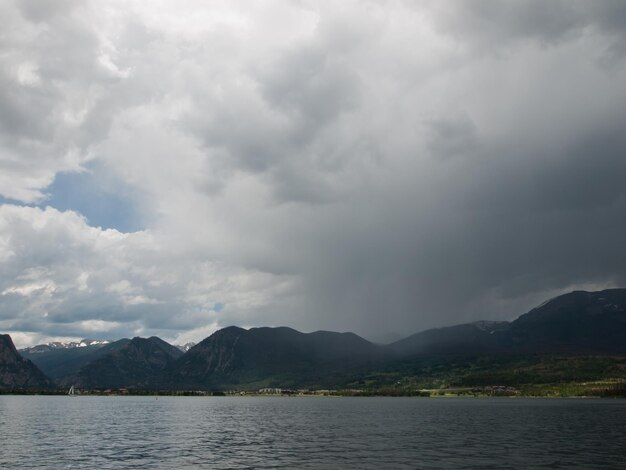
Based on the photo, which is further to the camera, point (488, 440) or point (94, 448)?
point (488, 440)

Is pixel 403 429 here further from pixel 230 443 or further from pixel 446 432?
pixel 230 443

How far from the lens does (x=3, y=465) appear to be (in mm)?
87812

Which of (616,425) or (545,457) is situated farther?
(616,425)

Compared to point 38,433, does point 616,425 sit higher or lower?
lower

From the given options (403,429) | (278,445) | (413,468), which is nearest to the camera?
(413,468)

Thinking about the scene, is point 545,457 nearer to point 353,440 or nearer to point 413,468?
point 413,468

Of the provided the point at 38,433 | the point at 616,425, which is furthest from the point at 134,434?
the point at 616,425

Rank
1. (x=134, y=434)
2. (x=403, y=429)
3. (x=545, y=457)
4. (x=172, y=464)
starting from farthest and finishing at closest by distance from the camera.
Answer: (x=403, y=429) → (x=134, y=434) → (x=545, y=457) → (x=172, y=464)

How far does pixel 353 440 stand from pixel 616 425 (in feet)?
320

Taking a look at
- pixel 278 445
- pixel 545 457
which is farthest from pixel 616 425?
pixel 278 445

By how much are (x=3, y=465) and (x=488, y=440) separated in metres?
103

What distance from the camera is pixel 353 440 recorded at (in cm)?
13038

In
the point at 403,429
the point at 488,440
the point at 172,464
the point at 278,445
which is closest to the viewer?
the point at 172,464

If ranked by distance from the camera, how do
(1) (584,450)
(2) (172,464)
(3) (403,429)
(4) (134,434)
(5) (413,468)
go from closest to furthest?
(5) (413,468) < (2) (172,464) < (1) (584,450) < (4) (134,434) < (3) (403,429)
